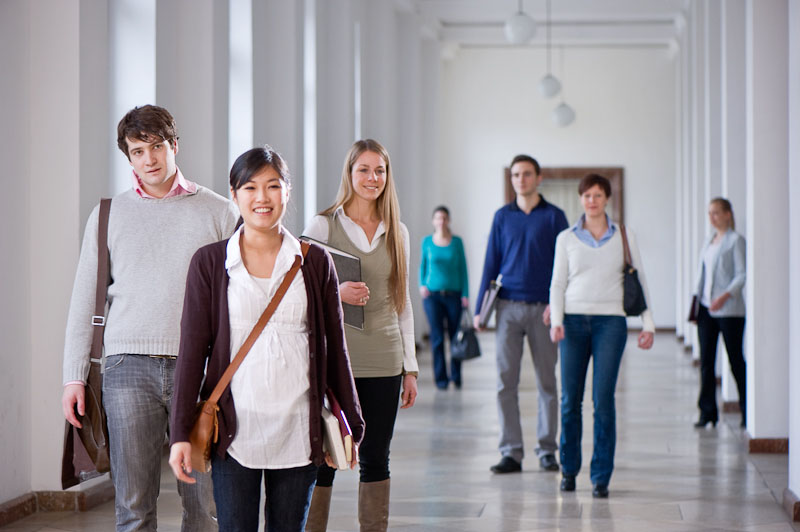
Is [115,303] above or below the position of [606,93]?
below

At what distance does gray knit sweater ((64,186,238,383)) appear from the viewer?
11.1 feet

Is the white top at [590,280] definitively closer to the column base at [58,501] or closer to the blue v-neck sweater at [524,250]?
the blue v-neck sweater at [524,250]

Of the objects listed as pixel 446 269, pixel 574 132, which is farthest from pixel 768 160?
pixel 574 132

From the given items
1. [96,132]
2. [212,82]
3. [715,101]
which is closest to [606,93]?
[715,101]

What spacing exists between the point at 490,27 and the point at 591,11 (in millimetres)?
1738

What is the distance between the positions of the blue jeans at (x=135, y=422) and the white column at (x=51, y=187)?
2261 millimetres

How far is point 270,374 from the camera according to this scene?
2.84 m

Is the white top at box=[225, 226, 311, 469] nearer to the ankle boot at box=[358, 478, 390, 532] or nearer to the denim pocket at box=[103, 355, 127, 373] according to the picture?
the denim pocket at box=[103, 355, 127, 373]

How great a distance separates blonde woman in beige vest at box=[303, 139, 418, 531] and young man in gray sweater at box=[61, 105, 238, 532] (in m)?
0.75

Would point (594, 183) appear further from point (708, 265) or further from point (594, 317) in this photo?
point (708, 265)

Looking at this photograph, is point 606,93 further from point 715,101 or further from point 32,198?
point 32,198

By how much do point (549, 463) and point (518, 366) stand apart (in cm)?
63

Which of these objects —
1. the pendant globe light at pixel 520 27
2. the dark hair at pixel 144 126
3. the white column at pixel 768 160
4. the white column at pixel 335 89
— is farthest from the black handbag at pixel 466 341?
the dark hair at pixel 144 126

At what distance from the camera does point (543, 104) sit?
64.7 ft
